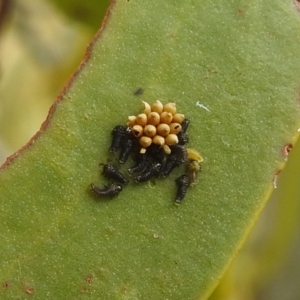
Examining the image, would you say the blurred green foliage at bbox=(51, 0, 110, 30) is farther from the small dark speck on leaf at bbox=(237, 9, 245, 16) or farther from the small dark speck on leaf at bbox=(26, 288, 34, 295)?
the small dark speck on leaf at bbox=(26, 288, 34, 295)

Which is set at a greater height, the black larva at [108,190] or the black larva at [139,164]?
the black larva at [139,164]

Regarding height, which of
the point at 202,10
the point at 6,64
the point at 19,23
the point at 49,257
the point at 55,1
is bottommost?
the point at 49,257

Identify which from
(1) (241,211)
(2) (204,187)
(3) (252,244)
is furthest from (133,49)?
(3) (252,244)

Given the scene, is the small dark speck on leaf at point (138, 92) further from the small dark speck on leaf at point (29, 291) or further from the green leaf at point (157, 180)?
the small dark speck on leaf at point (29, 291)

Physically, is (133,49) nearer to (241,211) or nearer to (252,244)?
(241,211)

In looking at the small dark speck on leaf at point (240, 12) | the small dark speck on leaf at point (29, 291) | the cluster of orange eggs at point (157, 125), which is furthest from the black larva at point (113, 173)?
the small dark speck on leaf at point (240, 12)

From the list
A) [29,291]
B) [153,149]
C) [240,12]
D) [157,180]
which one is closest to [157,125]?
[153,149]

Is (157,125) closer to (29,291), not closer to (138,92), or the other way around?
(138,92)
